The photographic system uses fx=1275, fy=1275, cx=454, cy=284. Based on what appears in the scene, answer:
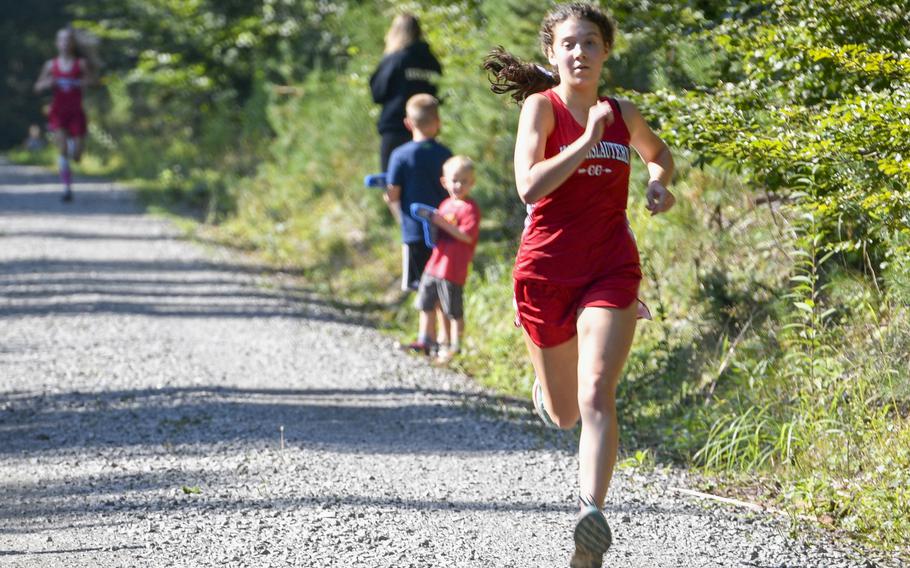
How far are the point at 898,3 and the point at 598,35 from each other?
1885 millimetres

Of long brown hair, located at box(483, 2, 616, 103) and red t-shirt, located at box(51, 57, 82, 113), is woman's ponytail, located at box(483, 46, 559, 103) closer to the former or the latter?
long brown hair, located at box(483, 2, 616, 103)

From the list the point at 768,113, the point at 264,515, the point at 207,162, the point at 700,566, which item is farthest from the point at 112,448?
the point at 207,162

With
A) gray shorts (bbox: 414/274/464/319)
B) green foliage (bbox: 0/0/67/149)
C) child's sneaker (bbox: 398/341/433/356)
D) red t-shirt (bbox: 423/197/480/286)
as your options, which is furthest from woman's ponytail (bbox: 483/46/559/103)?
green foliage (bbox: 0/0/67/149)

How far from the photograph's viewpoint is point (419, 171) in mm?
9086

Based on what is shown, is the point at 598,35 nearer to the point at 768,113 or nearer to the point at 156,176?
the point at 768,113

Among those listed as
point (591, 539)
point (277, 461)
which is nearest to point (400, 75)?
point (277, 461)

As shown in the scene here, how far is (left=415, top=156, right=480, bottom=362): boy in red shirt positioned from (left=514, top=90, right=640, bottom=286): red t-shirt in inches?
148

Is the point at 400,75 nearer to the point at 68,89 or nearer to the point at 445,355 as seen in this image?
the point at 445,355

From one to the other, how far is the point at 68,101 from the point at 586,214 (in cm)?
1435

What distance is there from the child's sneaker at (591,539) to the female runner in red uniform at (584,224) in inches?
4.9

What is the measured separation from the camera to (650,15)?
767cm

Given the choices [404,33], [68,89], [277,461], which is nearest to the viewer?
[277,461]

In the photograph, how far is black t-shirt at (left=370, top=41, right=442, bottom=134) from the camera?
1011 cm

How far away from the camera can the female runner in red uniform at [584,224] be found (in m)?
4.50
